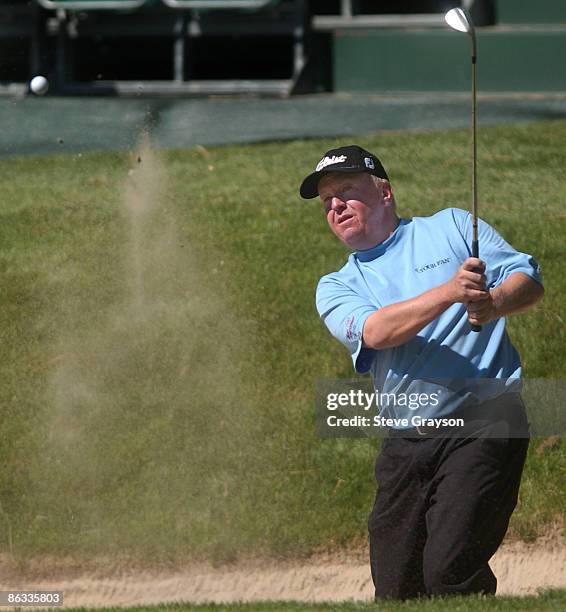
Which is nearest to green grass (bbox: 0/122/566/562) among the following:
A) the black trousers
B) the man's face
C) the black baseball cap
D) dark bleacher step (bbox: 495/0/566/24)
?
the black trousers

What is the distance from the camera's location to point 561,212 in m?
10.6

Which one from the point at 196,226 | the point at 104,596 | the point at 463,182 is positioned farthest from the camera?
the point at 463,182

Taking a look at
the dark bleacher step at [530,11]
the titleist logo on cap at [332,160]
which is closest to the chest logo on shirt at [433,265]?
the titleist logo on cap at [332,160]

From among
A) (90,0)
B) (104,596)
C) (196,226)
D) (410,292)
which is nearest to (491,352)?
(410,292)

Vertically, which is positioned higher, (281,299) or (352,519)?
(281,299)

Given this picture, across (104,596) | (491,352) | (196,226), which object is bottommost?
(104,596)

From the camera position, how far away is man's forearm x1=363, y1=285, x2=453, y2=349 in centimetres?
477

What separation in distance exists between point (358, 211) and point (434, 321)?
56cm

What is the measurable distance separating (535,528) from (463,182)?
4285 millimetres

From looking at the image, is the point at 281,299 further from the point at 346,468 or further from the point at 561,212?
the point at 561,212

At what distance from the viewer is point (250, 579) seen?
7746 mm

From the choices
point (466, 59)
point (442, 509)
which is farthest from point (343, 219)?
point (466, 59)

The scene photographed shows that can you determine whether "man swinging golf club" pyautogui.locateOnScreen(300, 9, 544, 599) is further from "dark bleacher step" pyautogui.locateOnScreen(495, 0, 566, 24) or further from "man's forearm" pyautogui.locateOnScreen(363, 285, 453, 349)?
"dark bleacher step" pyautogui.locateOnScreen(495, 0, 566, 24)

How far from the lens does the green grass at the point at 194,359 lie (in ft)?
26.5
